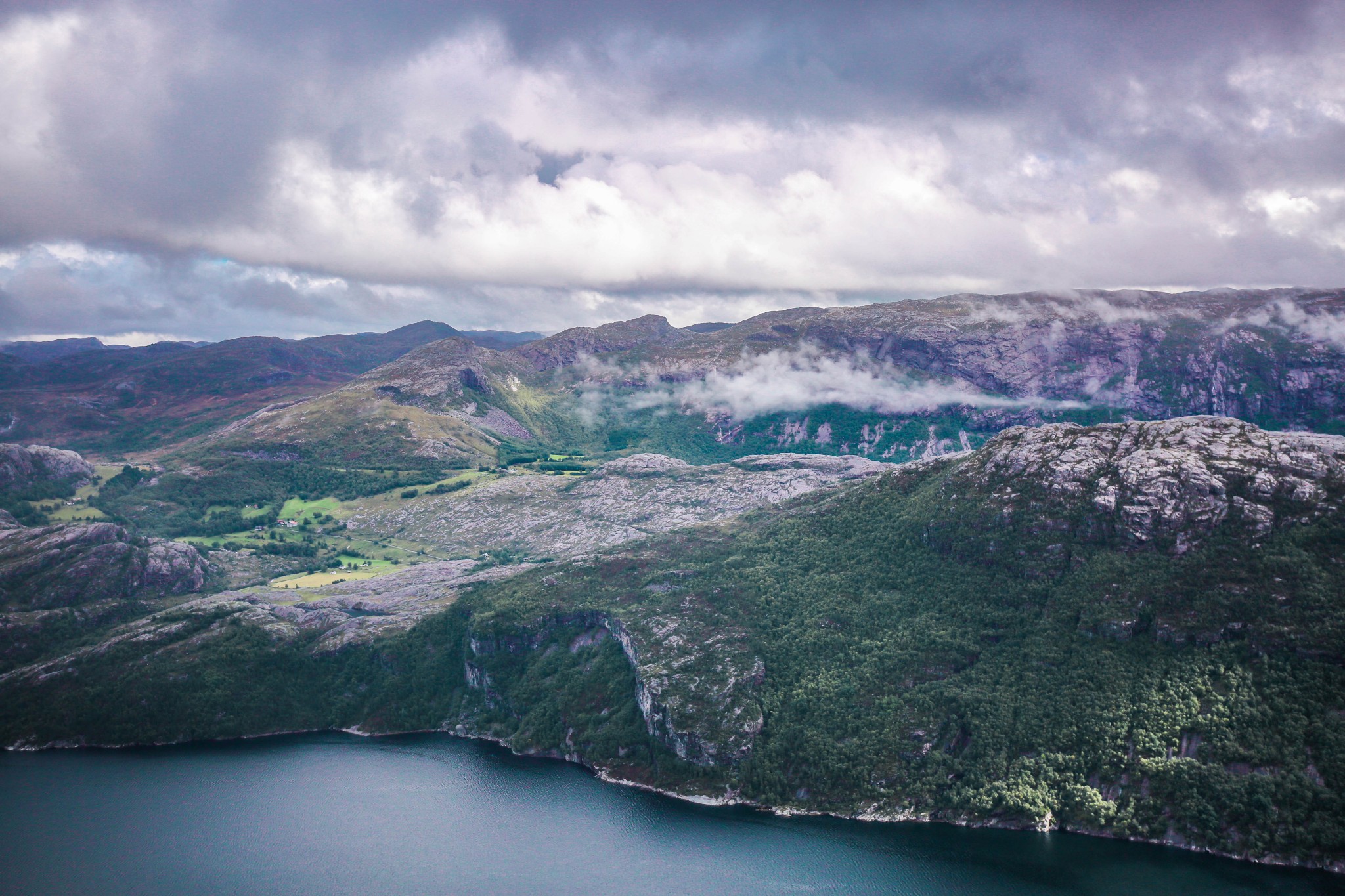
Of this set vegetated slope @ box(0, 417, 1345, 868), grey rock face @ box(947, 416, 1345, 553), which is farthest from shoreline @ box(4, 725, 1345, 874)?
grey rock face @ box(947, 416, 1345, 553)

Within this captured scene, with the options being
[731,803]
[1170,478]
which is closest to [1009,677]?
[1170,478]

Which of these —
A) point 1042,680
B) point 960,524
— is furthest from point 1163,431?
point 1042,680

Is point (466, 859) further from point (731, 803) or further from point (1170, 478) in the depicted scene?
point (1170, 478)

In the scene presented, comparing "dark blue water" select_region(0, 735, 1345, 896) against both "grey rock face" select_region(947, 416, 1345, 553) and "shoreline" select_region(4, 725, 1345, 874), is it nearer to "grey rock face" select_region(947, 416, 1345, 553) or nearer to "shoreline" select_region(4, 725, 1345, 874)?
"shoreline" select_region(4, 725, 1345, 874)

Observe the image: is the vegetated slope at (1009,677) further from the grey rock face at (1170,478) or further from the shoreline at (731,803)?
the shoreline at (731,803)

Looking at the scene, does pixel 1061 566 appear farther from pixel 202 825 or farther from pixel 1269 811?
pixel 202 825

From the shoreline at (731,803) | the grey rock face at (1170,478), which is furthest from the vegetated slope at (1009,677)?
the shoreline at (731,803)
